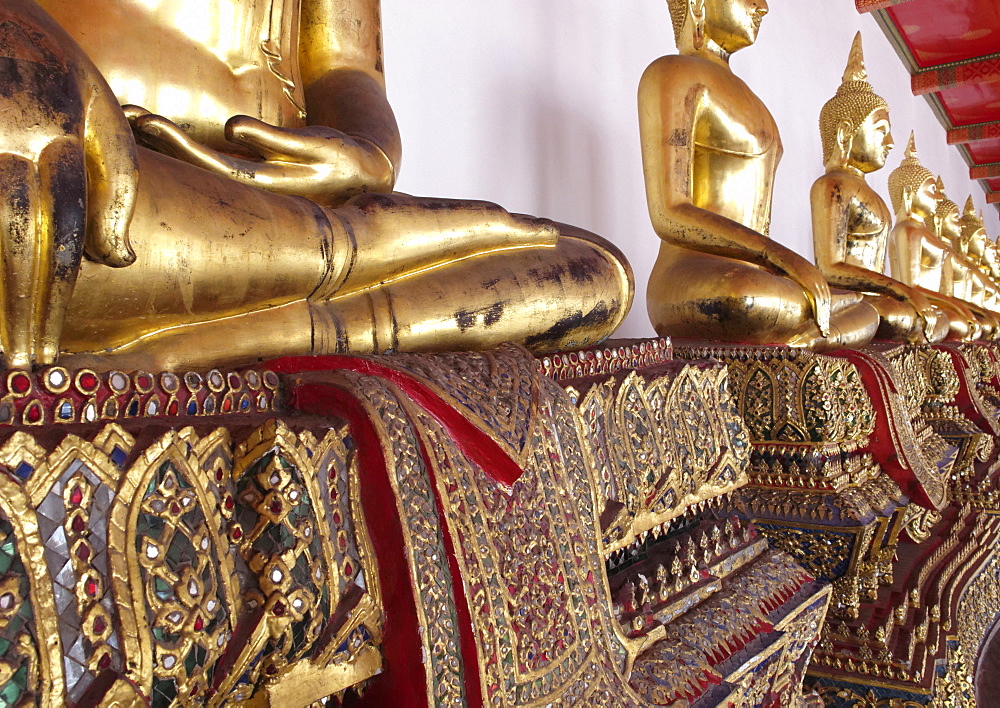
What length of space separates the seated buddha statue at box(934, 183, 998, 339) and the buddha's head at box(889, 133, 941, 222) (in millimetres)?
170

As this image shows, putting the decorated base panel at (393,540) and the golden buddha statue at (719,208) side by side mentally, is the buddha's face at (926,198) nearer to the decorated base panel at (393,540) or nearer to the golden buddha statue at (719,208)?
the golden buddha statue at (719,208)

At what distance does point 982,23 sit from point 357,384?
5.11m

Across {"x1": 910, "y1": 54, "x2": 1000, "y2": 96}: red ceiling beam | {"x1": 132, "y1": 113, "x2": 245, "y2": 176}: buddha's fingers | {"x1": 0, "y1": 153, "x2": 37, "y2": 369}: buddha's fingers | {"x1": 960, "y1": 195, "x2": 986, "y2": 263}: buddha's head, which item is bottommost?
{"x1": 0, "y1": 153, "x2": 37, "y2": 369}: buddha's fingers

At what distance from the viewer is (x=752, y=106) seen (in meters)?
1.54

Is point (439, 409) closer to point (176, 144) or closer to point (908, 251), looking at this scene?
point (176, 144)

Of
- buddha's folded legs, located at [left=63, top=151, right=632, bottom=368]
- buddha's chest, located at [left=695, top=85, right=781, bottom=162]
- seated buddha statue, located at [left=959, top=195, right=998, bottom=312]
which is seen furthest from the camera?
seated buddha statue, located at [left=959, top=195, right=998, bottom=312]

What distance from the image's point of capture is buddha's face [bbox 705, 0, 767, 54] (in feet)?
5.10

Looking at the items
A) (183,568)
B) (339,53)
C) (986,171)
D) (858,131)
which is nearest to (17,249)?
(183,568)

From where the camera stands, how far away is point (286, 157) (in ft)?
2.33

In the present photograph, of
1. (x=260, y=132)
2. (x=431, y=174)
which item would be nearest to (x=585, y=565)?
(x=260, y=132)

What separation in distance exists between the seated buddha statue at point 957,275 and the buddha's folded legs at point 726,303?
73.6 inches

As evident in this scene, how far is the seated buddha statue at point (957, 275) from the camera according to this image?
3035mm

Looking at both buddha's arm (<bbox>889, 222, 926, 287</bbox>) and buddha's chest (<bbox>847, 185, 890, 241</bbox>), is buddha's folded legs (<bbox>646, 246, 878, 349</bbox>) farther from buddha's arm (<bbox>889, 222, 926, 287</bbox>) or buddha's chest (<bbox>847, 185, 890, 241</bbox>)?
buddha's arm (<bbox>889, 222, 926, 287</bbox>)

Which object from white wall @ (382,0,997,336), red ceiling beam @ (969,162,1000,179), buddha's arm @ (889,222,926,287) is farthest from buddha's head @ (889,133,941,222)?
red ceiling beam @ (969,162,1000,179)
